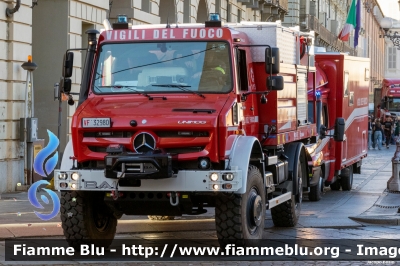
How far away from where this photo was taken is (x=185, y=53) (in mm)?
11844

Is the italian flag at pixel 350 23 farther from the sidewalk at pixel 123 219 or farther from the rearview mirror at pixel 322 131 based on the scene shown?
the sidewalk at pixel 123 219

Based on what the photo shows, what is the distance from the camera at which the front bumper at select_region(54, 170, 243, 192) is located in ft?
34.8

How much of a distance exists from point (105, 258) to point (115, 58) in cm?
256

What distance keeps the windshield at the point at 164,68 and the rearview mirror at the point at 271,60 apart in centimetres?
48

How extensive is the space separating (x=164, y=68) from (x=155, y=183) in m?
1.69

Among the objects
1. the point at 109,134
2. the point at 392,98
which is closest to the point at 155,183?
the point at 109,134

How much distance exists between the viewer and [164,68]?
38.4ft

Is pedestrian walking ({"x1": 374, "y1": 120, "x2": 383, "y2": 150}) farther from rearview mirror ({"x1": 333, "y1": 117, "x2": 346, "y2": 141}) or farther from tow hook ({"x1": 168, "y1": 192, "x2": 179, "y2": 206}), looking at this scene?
tow hook ({"x1": 168, "y1": 192, "x2": 179, "y2": 206})

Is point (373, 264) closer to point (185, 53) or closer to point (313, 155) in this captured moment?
point (185, 53)

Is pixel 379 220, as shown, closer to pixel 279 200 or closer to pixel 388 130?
pixel 279 200

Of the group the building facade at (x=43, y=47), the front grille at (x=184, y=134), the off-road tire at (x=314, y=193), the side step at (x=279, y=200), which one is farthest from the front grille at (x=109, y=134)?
the off-road tire at (x=314, y=193)

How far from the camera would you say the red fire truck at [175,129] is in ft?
35.2

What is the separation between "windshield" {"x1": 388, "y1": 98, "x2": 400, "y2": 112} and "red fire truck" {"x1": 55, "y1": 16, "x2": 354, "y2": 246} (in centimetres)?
4737

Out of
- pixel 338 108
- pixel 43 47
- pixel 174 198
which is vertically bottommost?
pixel 174 198
